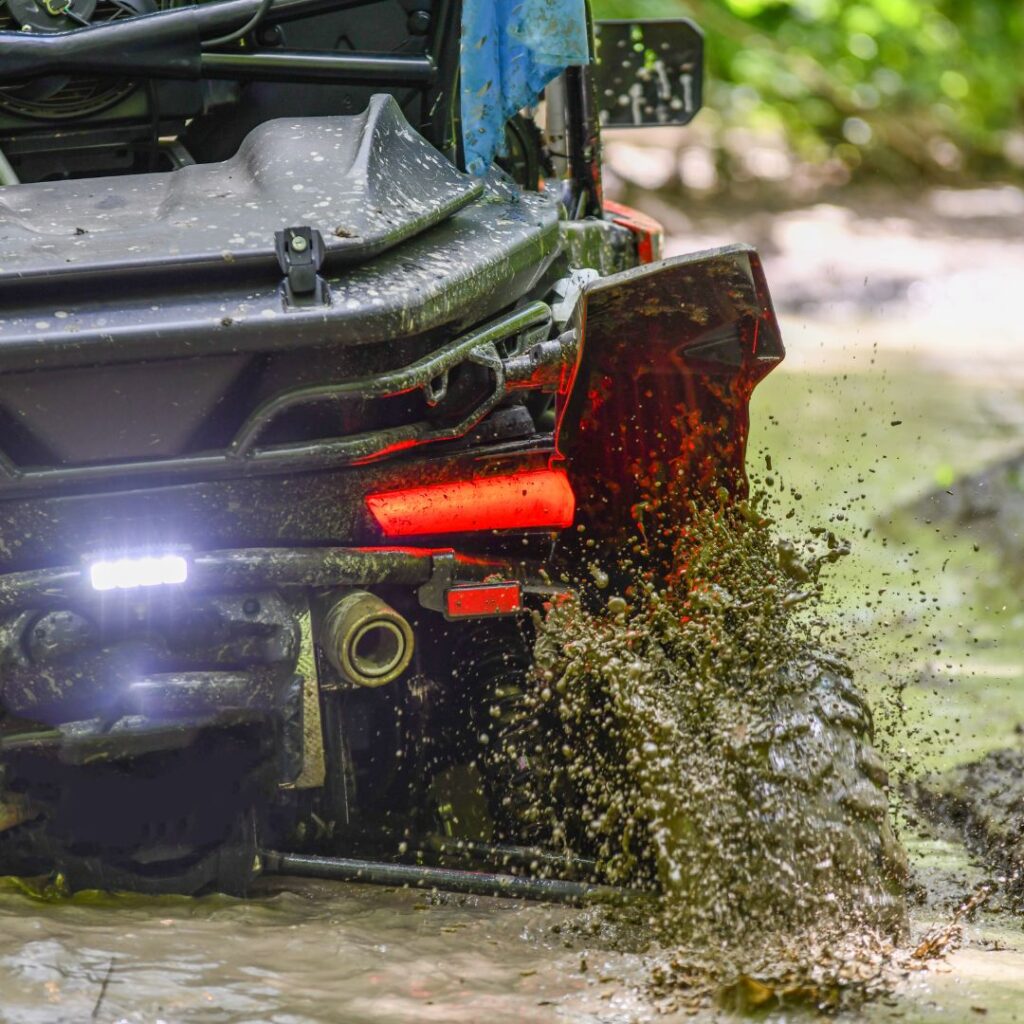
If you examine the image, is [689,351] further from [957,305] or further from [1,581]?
[957,305]

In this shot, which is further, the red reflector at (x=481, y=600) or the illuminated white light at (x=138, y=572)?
the red reflector at (x=481, y=600)

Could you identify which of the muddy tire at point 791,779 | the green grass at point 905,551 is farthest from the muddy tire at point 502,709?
the green grass at point 905,551

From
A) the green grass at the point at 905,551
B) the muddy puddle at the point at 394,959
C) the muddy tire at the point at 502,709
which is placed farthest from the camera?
the green grass at the point at 905,551

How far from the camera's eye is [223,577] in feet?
10.1

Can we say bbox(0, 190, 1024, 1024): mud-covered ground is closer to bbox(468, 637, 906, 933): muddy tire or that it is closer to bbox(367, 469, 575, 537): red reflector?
bbox(468, 637, 906, 933): muddy tire

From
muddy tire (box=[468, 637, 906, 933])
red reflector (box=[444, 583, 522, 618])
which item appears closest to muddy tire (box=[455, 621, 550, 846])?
muddy tire (box=[468, 637, 906, 933])

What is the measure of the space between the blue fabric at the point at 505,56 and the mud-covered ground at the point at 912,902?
1.13 metres

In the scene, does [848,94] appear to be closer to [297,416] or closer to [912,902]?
[912,902]

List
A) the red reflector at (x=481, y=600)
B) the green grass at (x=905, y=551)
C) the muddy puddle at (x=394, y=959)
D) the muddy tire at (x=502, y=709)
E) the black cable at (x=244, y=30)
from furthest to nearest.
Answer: the green grass at (x=905, y=551) → the black cable at (x=244, y=30) → the muddy tire at (x=502, y=709) → the red reflector at (x=481, y=600) → the muddy puddle at (x=394, y=959)

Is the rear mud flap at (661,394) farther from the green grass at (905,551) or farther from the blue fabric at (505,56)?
the blue fabric at (505,56)

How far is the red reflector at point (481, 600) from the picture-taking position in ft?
10.9

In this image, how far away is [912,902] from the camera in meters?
3.76

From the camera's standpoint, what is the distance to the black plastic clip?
2.96 m

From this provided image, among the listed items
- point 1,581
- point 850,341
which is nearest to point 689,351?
point 1,581
